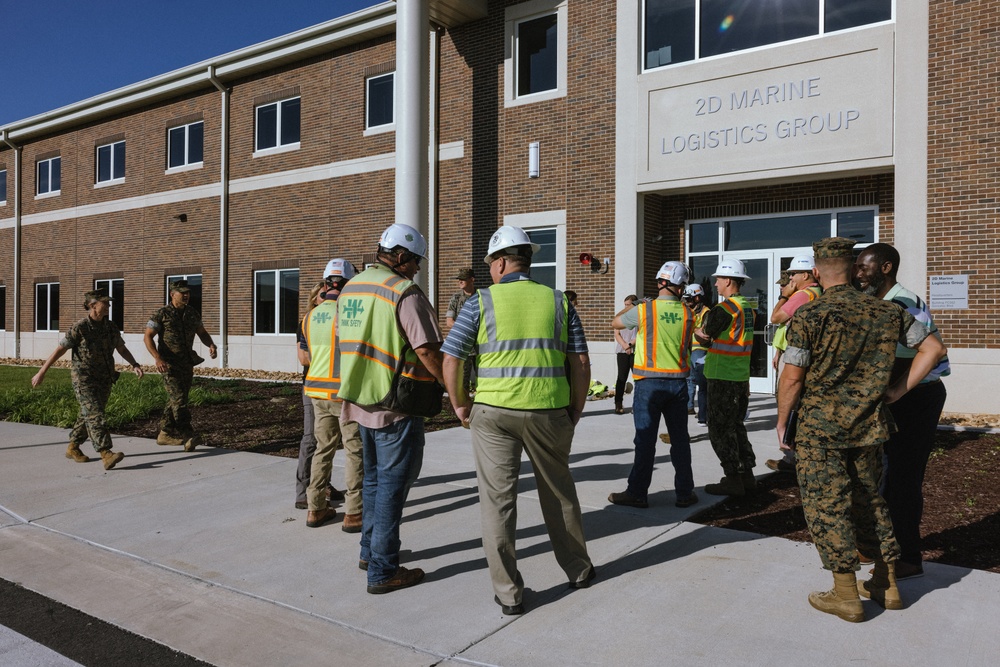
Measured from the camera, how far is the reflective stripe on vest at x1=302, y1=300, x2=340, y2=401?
17.5 feet

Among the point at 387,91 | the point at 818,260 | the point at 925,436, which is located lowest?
the point at 925,436

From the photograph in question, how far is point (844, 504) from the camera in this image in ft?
11.8

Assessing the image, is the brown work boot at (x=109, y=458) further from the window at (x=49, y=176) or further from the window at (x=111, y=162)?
the window at (x=49, y=176)

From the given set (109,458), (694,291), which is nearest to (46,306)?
(109,458)

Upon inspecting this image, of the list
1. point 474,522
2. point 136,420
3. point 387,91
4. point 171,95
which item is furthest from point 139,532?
point 171,95

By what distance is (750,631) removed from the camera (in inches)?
139

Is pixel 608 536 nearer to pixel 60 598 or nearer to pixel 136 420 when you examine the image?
pixel 60 598

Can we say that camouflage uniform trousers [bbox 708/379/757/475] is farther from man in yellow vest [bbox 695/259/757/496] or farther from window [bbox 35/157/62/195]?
window [bbox 35/157/62/195]

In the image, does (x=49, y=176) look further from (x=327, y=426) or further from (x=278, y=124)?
(x=327, y=426)

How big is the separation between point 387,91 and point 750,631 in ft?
50.5

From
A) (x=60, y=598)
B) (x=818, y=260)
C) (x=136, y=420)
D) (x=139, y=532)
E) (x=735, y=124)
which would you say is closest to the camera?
(x=818, y=260)

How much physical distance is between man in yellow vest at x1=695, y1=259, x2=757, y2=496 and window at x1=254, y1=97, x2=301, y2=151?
14681 mm

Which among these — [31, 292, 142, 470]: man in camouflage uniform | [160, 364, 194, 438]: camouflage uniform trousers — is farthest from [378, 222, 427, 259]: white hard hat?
[160, 364, 194, 438]: camouflage uniform trousers

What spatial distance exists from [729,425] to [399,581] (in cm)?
315
